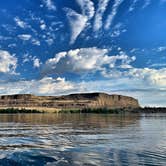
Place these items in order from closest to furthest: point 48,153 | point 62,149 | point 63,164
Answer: point 63,164, point 48,153, point 62,149

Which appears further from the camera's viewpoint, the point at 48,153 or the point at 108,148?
the point at 108,148

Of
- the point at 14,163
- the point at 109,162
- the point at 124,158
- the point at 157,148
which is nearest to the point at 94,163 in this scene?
the point at 109,162

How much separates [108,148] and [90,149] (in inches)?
67.2

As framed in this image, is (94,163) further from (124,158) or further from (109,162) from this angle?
(124,158)

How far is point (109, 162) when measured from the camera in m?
24.3

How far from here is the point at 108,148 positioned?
31.7 meters

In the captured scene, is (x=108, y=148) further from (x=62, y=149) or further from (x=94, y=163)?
(x=94, y=163)

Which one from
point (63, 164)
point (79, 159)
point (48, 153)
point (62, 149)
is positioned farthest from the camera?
point (62, 149)

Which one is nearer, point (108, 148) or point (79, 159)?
point (79, 159)

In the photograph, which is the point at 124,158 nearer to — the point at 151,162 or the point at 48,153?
the point at 151,162

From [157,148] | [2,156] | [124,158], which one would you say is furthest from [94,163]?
[157,148]

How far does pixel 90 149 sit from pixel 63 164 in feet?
25.9

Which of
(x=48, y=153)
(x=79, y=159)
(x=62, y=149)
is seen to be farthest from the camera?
(x=62, y=149)

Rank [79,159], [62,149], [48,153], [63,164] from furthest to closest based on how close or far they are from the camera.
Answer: [62,149], [48,153], [79,159], [63,164]
